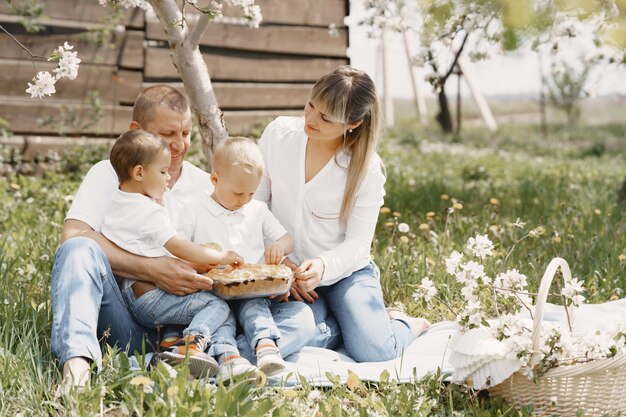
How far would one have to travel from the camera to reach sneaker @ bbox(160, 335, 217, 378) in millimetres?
2619

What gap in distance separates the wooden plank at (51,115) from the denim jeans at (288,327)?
3.76m

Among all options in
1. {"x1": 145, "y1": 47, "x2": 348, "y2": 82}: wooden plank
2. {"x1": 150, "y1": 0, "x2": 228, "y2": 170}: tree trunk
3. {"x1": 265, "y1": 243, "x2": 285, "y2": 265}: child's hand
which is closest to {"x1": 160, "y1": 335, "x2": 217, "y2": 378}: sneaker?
{"x1": 265, "y1": 243, "x2": 285, "y2": 265}: child's hand

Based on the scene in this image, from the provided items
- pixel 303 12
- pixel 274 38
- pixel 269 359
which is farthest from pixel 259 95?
pixel 269 359

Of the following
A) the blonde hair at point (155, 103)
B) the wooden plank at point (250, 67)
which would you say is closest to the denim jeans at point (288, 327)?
the blonde hair at point (155, 103)

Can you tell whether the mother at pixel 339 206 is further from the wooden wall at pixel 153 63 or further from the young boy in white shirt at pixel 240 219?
the wooden wall at pixel 153 63

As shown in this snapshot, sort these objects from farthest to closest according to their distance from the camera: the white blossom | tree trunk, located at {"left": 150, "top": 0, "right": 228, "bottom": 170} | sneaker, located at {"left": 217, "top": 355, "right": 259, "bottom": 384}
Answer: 1. tree trunk, located at {"left": 150, "top": 0, "right": 228, "bottom": 170}
2. the white blossom
3. sneaker, located at {"left": 217, "top": 355, "right": 259, "bottom": 384}

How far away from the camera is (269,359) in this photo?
2.70 metres

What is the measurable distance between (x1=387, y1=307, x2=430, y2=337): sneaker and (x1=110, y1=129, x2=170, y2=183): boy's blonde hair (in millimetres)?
1231

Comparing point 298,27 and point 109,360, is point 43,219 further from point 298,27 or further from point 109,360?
point 298,27

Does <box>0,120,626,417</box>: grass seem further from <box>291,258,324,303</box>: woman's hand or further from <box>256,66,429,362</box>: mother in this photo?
<box>291,258,324,303</box>: woman's hand

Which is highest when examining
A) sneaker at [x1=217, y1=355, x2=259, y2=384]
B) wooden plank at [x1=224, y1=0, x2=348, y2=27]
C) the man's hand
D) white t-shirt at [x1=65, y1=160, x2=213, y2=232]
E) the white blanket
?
wooden plank at [x1=224, y1=0, x2=348, y2=27]

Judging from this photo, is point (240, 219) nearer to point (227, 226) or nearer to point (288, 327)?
point (227, 226)

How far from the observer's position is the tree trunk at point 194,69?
11.6ft

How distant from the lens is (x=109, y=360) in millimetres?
2586
